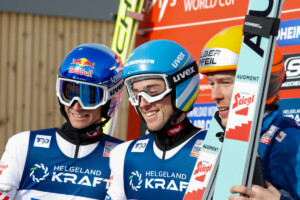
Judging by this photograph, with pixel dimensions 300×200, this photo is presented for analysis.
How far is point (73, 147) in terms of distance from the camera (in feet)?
10.6

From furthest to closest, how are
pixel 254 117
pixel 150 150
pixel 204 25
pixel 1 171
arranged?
pixel 204 25 < pixel 1 171 < pixel 150 150 < pixel 254 117

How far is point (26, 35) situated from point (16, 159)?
5594 mm

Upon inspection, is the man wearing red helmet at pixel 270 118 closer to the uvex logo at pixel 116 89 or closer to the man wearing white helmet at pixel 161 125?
the man wearing white helmet at pixel 161 125

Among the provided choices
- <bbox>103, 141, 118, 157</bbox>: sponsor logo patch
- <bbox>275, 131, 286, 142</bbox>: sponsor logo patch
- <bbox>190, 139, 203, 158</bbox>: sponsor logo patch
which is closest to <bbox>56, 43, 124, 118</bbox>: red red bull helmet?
<bbox>103, 141, 118, 157</bbox>: sponsor logo patch

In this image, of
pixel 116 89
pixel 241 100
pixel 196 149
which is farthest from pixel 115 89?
pixel 241 100

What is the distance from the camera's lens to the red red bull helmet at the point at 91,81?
317cm

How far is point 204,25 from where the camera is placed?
4.07m

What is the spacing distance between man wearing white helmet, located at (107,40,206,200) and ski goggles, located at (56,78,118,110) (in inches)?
19.1

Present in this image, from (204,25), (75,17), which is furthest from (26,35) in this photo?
(204,25)

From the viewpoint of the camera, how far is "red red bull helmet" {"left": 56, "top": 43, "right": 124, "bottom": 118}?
10.4ft

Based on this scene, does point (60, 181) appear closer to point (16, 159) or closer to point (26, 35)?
point (16, 159)

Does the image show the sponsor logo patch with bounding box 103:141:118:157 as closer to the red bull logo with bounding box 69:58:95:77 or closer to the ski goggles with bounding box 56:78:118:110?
the ski goggles with bounding box 56:78:118:110

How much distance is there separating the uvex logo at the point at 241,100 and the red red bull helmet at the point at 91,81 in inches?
60.9

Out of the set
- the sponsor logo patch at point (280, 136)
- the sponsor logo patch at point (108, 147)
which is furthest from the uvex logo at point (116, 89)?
the sponsor logo patch at point (280, 136)
